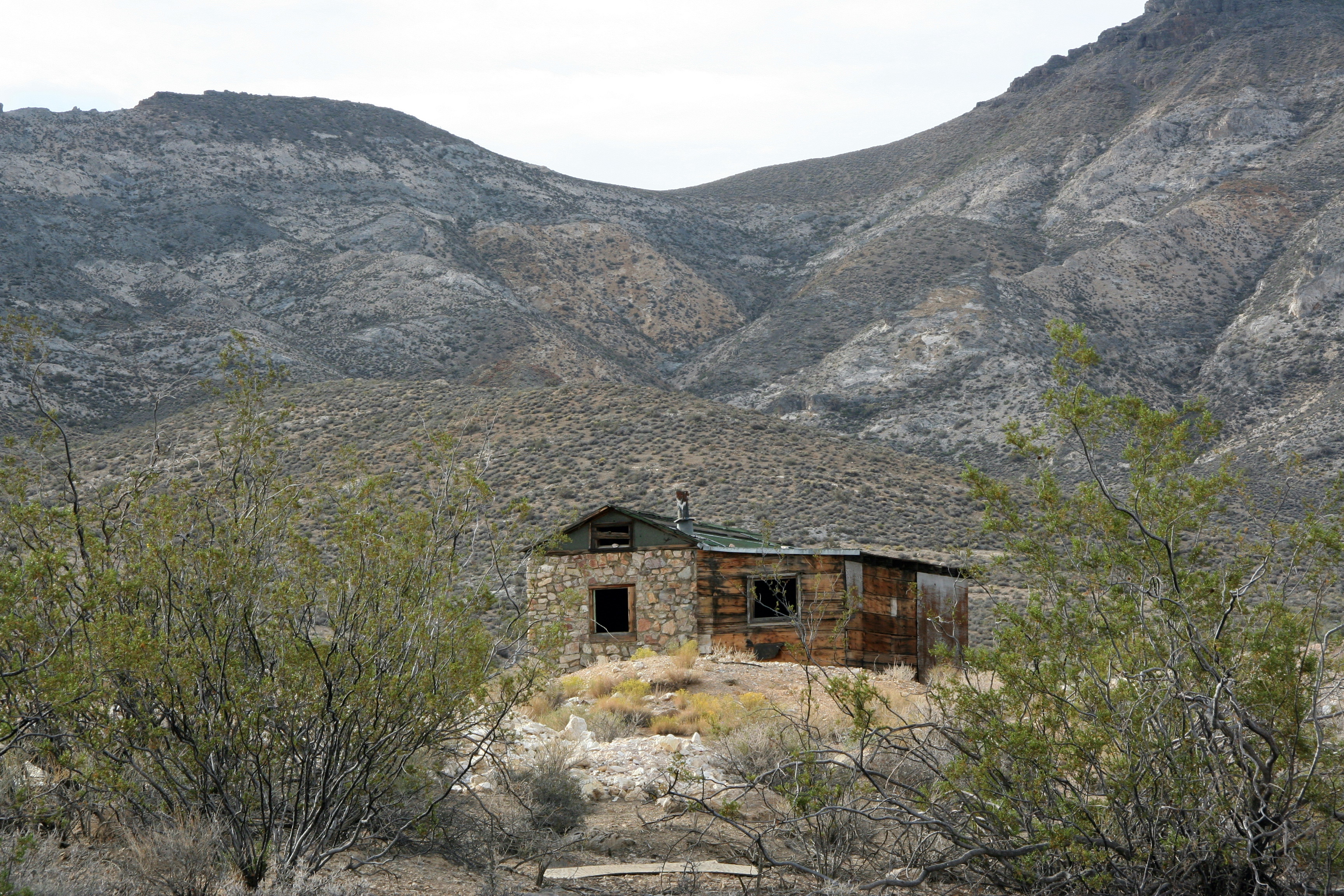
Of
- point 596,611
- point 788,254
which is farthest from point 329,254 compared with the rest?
point 596,611

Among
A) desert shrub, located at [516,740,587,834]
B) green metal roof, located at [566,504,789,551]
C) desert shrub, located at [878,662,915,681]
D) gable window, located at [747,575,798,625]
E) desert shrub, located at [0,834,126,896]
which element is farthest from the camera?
green metal roof, located at [566,504,789,551]

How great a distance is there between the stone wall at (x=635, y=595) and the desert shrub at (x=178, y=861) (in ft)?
44.7

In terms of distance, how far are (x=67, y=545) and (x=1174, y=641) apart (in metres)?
6.85

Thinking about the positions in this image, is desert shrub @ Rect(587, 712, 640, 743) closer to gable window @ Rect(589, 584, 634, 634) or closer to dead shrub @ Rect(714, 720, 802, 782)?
dead shrub @ Rect(714, 720, 802, 782)

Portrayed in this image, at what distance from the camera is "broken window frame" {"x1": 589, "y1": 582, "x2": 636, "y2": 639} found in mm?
20578

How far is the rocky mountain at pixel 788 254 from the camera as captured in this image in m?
55.2

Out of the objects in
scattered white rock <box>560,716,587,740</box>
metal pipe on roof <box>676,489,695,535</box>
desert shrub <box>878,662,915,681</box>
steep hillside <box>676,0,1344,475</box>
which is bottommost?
desert shrub <box>878,662,915,681</box>

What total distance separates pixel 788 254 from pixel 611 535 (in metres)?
64.3

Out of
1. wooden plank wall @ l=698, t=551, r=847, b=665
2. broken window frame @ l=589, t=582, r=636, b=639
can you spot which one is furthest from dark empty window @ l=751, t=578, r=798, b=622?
broken window frame @ l=589, t=582, r=636, b=639

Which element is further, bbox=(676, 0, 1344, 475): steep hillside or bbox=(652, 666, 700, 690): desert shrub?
bbox=(676, 0, 1344, 475): steep hillside

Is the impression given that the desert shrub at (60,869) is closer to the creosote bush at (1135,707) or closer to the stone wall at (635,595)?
the creosote bush at (1135,707)

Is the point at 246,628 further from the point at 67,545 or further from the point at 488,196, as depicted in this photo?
the point at 488,196

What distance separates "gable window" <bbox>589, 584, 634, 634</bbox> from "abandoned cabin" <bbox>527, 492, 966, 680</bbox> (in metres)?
0.05

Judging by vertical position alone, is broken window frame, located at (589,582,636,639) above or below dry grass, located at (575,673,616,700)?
above
